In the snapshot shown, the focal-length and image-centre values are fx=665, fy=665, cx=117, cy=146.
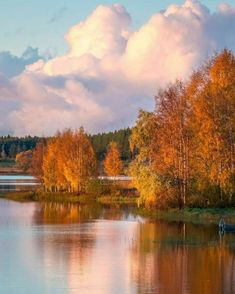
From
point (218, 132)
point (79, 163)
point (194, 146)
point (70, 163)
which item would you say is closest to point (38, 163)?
point (70, 163)

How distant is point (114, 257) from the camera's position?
3950 cm

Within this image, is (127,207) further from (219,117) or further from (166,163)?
(219,117)

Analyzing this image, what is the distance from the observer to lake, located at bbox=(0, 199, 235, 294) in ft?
99.5

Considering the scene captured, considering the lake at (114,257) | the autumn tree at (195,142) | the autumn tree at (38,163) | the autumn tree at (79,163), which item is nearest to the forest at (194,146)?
the autumn tree at (195,142)

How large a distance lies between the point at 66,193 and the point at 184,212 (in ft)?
159

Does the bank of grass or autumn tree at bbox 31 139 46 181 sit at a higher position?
autumn tree at bbox 31 139 46 181

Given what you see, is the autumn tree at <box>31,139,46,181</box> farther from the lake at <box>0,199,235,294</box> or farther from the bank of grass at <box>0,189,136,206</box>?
the lake at <box>0,199,235,294</box>

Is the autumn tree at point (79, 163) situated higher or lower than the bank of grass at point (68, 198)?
higher

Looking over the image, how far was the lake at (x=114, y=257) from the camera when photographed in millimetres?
30328

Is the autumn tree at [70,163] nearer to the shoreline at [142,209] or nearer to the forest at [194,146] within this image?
the shoreline at [142,209]

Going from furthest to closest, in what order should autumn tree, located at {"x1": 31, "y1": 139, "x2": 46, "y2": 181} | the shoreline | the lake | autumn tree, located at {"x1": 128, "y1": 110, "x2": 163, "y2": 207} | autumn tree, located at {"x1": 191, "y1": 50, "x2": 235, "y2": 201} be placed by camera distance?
autumn tree, located at {"x1": 31, "y1": 139, "x2": 46, "y2": 181} < autumn tree, located at {"x1": 128, "y1": 110, "x2": 163, "y2": 207} < autumn tree, located at {"x1": 191, "y1": 50, "x2": 235, "y2": 201} < the shoreline < the lake

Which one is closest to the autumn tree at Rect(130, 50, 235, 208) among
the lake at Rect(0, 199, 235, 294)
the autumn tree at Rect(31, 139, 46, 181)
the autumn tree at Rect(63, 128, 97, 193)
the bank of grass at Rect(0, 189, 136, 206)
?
the lake at Rect(0, 199, 235, 294)

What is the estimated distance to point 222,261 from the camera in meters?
37.1

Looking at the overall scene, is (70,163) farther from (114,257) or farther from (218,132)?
(114,257)
